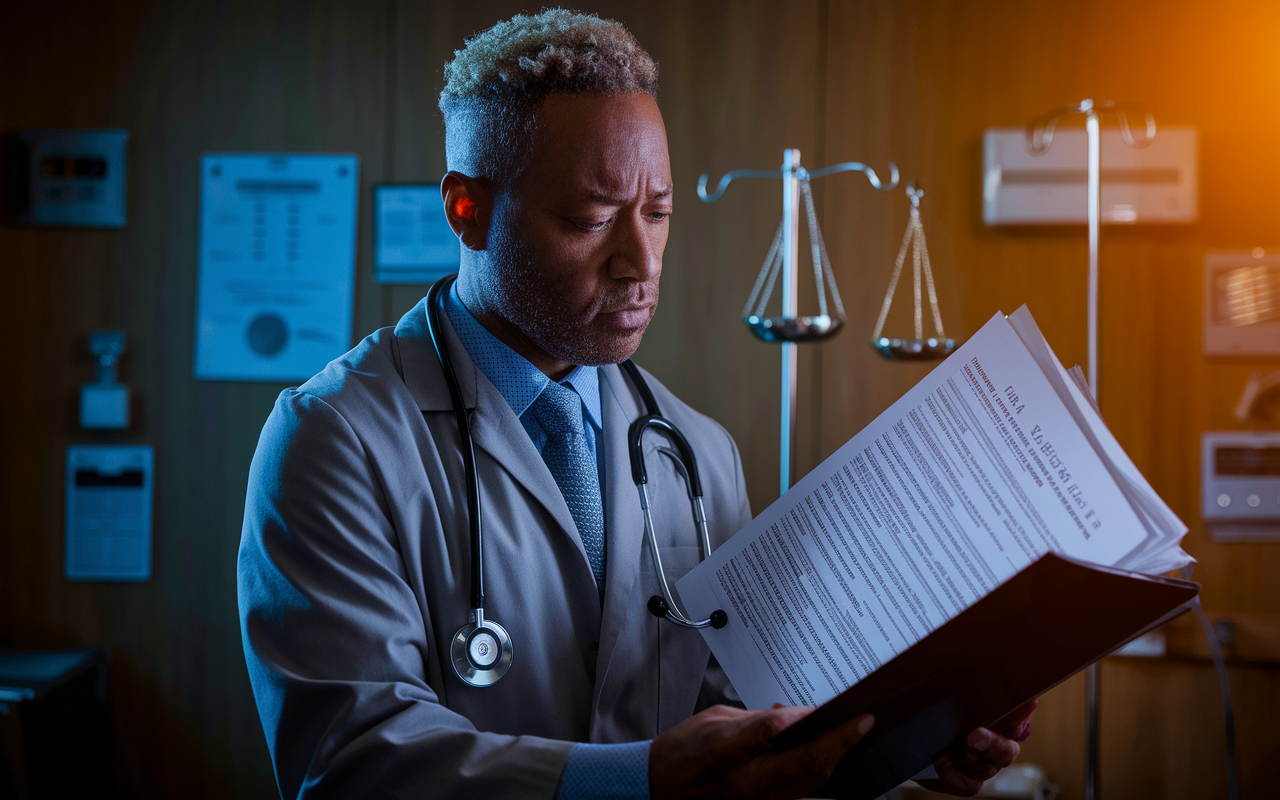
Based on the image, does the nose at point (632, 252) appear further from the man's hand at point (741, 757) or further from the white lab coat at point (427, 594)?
the man's hand at point (741, 757)

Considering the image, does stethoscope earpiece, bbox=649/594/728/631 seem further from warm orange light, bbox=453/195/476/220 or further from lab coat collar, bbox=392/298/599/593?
warm orange light, bbox=453/195/476/220

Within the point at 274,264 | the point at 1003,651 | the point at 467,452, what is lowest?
the point at 1003,651

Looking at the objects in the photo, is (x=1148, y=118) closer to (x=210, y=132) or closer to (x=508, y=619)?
(x=508, y=619)

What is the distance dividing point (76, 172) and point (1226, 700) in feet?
9.90

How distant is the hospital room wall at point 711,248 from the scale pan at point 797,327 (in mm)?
428

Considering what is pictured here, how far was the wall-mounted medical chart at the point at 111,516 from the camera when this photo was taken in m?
2.18

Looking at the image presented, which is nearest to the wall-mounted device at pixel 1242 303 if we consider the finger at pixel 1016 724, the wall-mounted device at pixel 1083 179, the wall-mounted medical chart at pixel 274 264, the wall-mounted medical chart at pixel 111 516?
the wall-mounted device at pixel 1083 179

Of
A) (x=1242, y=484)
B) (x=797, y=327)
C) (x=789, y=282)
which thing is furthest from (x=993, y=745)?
(x=1242, y=484)

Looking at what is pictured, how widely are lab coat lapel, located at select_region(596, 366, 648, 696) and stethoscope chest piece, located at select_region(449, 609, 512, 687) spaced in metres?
0.12

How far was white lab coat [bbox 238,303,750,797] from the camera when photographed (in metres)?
0.76

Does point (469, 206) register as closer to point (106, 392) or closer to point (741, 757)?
point (741, 757)

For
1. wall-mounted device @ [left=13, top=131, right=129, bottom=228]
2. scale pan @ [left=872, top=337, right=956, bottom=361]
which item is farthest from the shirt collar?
wall-mounted device @ [left=13, top=131, right=129, bottom=228]

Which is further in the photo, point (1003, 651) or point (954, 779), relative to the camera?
point (954, 779)

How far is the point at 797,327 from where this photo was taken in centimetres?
166
